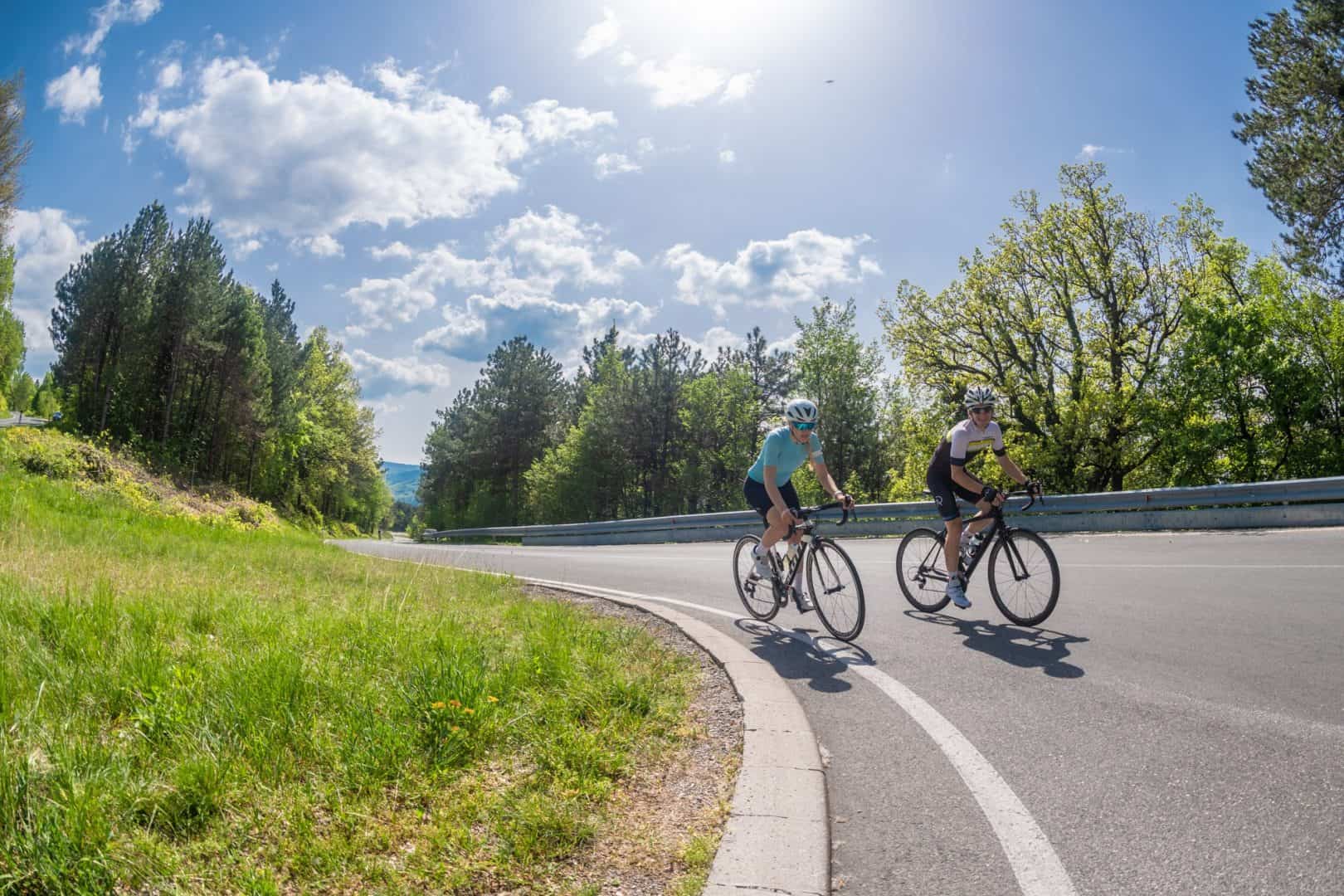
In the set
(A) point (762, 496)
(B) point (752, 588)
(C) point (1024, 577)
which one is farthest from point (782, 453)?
(C) point (1024, 577)

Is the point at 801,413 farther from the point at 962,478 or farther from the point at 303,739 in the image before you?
the point at 303,739

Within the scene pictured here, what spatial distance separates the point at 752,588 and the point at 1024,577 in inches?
95.3

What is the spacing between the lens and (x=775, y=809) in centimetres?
270

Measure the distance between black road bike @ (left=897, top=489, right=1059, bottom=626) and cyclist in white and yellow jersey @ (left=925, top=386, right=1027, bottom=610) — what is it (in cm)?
9

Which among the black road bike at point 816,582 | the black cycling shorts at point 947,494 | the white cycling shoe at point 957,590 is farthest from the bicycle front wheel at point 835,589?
the black cycling shorts at point 947,494

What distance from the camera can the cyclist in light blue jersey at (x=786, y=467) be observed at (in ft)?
20.9

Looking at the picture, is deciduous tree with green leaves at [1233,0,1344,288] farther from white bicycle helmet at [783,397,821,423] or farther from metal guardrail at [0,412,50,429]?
metal guardrail at [0,412,50,429]

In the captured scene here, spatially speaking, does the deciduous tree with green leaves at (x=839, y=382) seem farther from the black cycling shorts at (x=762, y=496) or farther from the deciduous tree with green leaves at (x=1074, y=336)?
the black cycling shorts at (x=762, y=496)

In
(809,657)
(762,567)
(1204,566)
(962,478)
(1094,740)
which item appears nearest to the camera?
(1094,740)

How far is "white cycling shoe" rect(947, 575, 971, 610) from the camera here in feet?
21.1

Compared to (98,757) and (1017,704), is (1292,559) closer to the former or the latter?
(1017,704)

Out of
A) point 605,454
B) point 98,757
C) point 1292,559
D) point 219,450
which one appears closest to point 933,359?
point 1292,559

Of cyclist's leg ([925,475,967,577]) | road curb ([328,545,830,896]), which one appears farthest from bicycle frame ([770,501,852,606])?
road curb ([328,545,830,896])

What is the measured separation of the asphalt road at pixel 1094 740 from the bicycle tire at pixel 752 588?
8.3 inches
